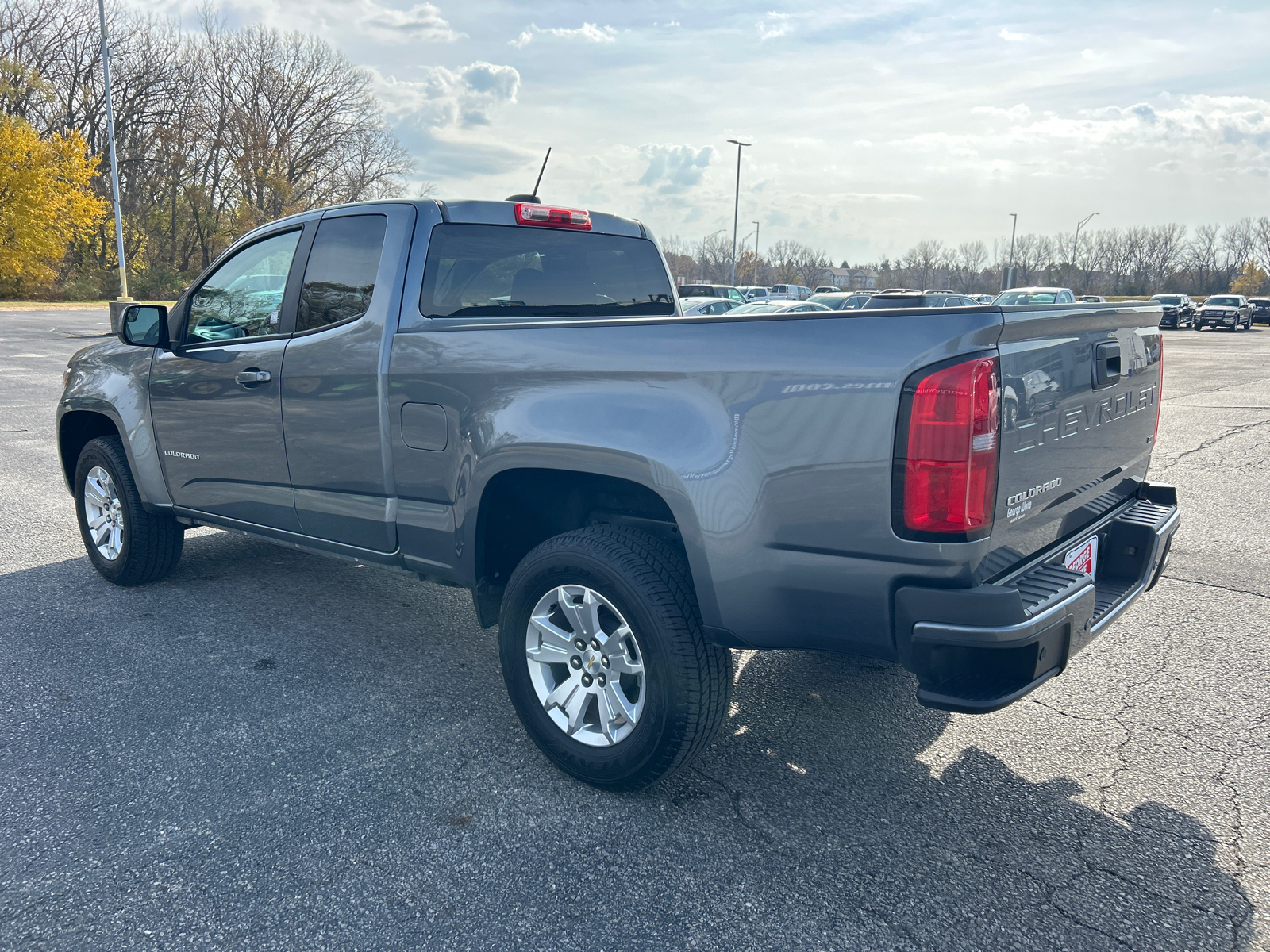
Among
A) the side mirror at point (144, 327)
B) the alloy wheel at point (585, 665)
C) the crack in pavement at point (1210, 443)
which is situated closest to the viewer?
the alloy wheel at point (585, 665)

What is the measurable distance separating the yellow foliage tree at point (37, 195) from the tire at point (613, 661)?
46542 millimetres

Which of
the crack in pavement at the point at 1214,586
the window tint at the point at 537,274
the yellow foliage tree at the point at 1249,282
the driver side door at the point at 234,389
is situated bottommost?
the crack in pavement at the point at 1214,586

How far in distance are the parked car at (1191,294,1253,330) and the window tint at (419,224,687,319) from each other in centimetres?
4917

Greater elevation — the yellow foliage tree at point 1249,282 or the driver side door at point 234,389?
the yellow foliage tree at point 1249,282

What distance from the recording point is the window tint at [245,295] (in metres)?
3.97

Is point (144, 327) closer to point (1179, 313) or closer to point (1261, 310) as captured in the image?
point (1179, 313)

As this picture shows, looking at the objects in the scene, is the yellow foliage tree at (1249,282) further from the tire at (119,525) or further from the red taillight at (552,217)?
the tire at (119,525)

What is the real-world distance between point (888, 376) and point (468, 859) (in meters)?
1.79

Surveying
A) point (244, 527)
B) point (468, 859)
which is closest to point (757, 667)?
point (468, 859)

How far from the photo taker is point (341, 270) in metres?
3.67

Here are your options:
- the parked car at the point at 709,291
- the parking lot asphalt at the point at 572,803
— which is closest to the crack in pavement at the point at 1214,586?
the parking lot asphalt at the point at 572,803

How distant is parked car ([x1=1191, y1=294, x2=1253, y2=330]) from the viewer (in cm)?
4353

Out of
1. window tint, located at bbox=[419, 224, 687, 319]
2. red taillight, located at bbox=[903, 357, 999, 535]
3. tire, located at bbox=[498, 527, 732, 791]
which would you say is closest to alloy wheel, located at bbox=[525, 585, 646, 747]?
tire, located at bbox=[498, 527, 732, 791]

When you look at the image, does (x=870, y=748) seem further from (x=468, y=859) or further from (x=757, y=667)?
(x=468, y=859)
